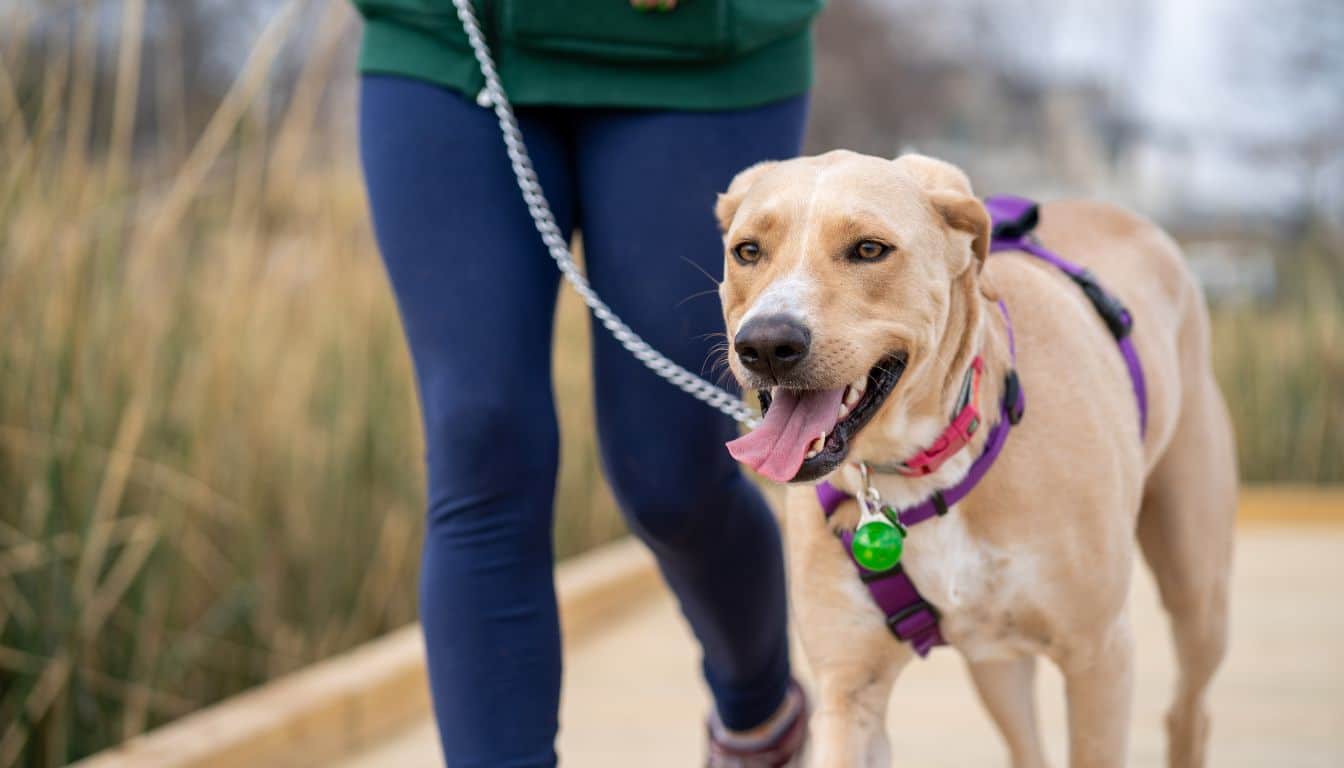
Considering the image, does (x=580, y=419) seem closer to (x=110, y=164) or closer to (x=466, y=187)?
(x=110, y=164)

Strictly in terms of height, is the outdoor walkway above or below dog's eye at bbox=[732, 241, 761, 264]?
below

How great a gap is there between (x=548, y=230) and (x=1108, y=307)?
1.13m

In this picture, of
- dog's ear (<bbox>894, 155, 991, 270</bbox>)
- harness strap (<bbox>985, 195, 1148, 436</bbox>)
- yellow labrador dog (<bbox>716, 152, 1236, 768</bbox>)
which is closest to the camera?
yellow labrador dog (<bbox>716, 152, 1236, 768</bbox>)

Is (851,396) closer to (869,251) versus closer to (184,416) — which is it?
(869,251)

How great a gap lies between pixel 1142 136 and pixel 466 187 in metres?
21.9

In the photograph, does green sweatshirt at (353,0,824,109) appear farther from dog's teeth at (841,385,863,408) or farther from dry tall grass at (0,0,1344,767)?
dry tall grass at (0,0,1344,767)

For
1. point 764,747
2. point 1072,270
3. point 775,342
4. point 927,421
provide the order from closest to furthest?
point 775,342 → point 927,421 → point 1072,270 → point 764,747

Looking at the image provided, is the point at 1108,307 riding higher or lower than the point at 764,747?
higher

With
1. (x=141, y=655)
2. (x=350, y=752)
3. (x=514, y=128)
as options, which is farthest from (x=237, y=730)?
(x=514, y=128)

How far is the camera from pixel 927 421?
2590 millimetres

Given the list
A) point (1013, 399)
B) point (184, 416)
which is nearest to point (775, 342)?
point (1013, 399)

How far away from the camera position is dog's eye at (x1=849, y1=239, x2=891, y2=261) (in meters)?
2.42

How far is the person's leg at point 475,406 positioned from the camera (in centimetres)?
264

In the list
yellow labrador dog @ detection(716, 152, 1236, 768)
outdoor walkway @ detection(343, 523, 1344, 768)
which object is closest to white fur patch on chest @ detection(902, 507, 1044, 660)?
yellow labrador dog @ detection(716, 152, 1236, 768)
